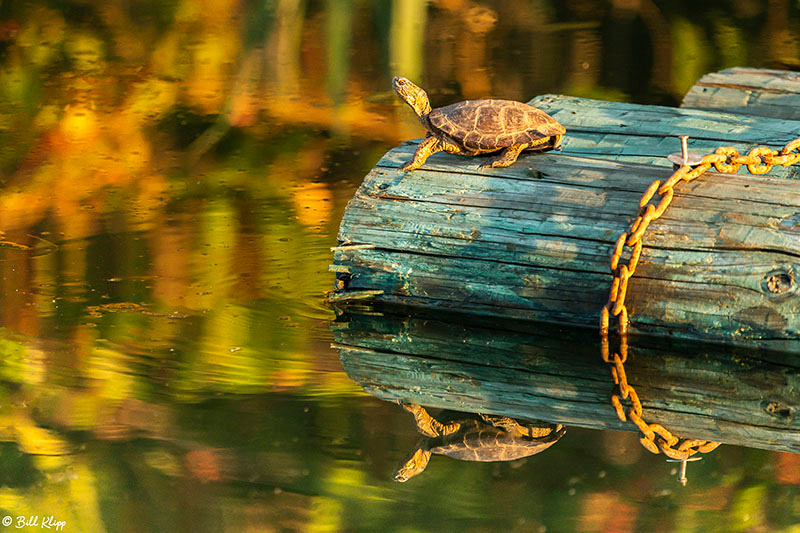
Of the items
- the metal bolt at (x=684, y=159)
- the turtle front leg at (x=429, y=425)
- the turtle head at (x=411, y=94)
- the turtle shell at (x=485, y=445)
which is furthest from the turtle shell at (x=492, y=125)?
the turtle shell at (x=485, y=445)

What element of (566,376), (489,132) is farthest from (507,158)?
(566,376)

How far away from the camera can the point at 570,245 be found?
391 centimetres

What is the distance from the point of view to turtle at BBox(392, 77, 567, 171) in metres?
4.19

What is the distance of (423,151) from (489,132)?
0.80 ft

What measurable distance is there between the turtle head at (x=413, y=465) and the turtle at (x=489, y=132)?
1.41 metres

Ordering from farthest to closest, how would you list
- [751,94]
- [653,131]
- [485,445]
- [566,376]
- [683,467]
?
[751,94] < [653,131] < [566,376] < [485,445] < [683,467]

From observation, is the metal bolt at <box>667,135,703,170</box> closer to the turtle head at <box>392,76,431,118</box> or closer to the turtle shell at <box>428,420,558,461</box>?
the turtle head at <box>392,76,431,118</box>

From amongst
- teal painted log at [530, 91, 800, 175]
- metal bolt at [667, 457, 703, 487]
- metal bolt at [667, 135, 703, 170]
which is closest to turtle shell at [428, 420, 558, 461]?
metal bolt at [667, 457, 703, 487]

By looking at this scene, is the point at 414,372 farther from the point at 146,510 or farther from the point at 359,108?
the point at 359,108

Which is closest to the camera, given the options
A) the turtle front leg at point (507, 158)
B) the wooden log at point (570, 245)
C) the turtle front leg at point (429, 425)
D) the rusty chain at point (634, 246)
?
the turtle front leg at point (429, 425)

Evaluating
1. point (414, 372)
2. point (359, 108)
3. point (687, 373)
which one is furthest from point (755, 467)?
point (359, 108)

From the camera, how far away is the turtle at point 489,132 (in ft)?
13.8

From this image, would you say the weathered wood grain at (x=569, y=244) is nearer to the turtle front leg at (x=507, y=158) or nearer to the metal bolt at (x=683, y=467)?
the turtle front leg at (x=507, y=158)

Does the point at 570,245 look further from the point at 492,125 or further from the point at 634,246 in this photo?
the point at 492,125
